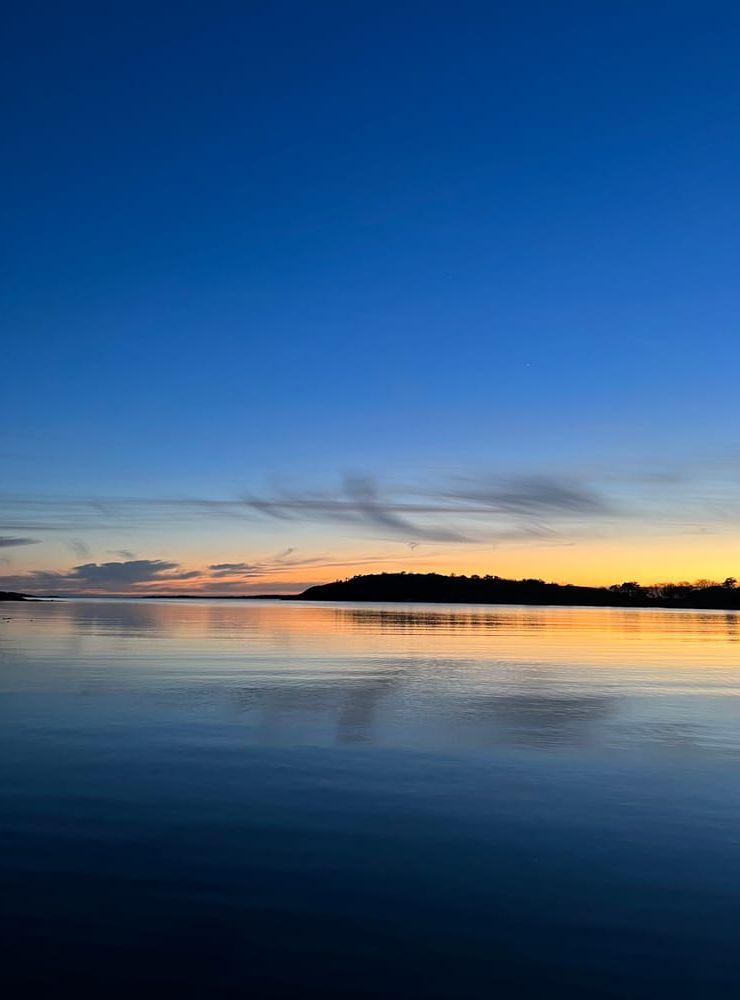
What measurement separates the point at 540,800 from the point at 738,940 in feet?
16.0

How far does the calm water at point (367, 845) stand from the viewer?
7145 millimetres

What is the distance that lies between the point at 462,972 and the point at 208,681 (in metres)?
20.4

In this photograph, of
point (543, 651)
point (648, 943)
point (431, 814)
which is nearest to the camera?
point (648, 943)

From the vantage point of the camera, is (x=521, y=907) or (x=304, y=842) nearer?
(x=521, y=907)

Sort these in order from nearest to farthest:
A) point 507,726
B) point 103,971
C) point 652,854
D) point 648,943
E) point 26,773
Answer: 1. point 103,971
2. point 648,943
3. point 652,854
4. point 26,773
5. point 507,726

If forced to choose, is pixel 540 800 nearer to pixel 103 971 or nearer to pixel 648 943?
pixel 648 943

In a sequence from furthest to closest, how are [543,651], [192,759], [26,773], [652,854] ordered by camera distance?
[543,651], [192,759], [26,773], [652,854]

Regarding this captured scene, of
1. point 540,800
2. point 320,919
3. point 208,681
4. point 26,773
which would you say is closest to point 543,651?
point 208,681

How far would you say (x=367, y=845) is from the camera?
10.3 m

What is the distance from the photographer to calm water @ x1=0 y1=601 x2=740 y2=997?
7.14m

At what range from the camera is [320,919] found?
802 centimetres

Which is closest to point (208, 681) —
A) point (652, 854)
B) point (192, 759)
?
point (192, 759)

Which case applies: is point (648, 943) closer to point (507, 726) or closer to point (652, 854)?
point (652, 854)

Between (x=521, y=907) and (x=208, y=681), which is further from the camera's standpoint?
(x=208, y=681)
